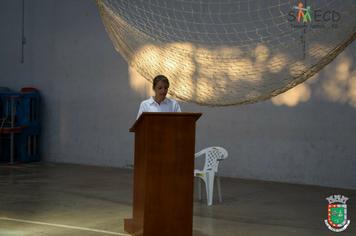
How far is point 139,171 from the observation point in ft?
9.76

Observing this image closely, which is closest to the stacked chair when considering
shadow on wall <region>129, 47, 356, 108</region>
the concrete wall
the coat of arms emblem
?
the concrete wall

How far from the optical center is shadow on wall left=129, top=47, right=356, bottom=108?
541 cm

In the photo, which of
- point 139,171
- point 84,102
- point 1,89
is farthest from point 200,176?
point 1,89

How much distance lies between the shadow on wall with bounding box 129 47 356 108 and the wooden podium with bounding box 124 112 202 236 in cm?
317

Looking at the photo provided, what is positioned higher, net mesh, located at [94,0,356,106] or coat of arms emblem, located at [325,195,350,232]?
net mesh, located at [94,0,356,106]

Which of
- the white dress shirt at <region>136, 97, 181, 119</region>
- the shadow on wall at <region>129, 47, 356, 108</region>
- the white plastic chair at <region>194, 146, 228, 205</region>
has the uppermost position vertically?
the shadow on wall at <region>129, 47, 356, 108</region>

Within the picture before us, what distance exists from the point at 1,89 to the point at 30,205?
3.89 meters

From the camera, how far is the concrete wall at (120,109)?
18.1ft

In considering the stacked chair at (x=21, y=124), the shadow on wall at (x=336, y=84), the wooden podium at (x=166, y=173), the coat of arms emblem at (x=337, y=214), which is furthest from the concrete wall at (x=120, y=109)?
the wooden podium at (x=166, y=173)

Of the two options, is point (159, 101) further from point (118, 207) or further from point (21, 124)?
point (21, 124)

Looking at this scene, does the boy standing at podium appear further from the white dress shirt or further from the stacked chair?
the stacked chair

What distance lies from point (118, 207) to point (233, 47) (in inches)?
97.0

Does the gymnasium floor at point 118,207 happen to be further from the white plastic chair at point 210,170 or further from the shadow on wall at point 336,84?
the shadow on wall at point 336,84

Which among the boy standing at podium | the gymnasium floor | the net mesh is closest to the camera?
the boy standing at podium
